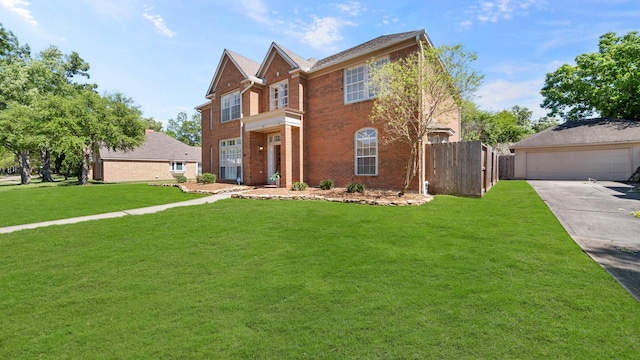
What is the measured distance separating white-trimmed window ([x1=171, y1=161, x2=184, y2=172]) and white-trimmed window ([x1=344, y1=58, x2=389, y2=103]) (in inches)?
1204

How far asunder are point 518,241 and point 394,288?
10.8 feet

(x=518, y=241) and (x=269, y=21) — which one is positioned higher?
(x=269, y=21)

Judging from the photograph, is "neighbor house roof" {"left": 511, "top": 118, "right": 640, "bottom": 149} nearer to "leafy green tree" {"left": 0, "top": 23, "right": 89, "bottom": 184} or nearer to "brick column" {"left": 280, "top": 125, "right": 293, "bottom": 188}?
"brick column" {"left": 280, "top": 125, "right": 293, "bottom": 188}

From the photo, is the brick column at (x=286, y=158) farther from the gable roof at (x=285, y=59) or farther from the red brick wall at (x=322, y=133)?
the gable roof at (x=285, y=59)

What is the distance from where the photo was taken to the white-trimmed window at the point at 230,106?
60.0 feet

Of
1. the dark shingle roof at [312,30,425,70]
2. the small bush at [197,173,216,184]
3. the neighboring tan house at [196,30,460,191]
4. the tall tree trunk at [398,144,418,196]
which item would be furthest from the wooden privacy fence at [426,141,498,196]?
the small bush at [197,173,216,184]

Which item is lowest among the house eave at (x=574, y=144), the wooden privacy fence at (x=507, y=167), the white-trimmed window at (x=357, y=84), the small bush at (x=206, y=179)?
the small bush at (x=206, y=179)

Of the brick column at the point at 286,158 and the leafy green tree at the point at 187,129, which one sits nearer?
the brick column at the point at 286,158

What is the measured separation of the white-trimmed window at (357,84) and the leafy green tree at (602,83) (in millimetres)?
23028

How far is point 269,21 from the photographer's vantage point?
12383 mm

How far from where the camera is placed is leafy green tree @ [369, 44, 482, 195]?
31.8ft

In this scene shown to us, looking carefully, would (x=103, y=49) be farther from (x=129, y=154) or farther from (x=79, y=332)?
(x=129, y=154)

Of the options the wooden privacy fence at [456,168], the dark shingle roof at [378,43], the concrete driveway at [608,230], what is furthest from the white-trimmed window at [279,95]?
the concrete driveway at [608,230]

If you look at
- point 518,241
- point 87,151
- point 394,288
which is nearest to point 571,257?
point 518,241
